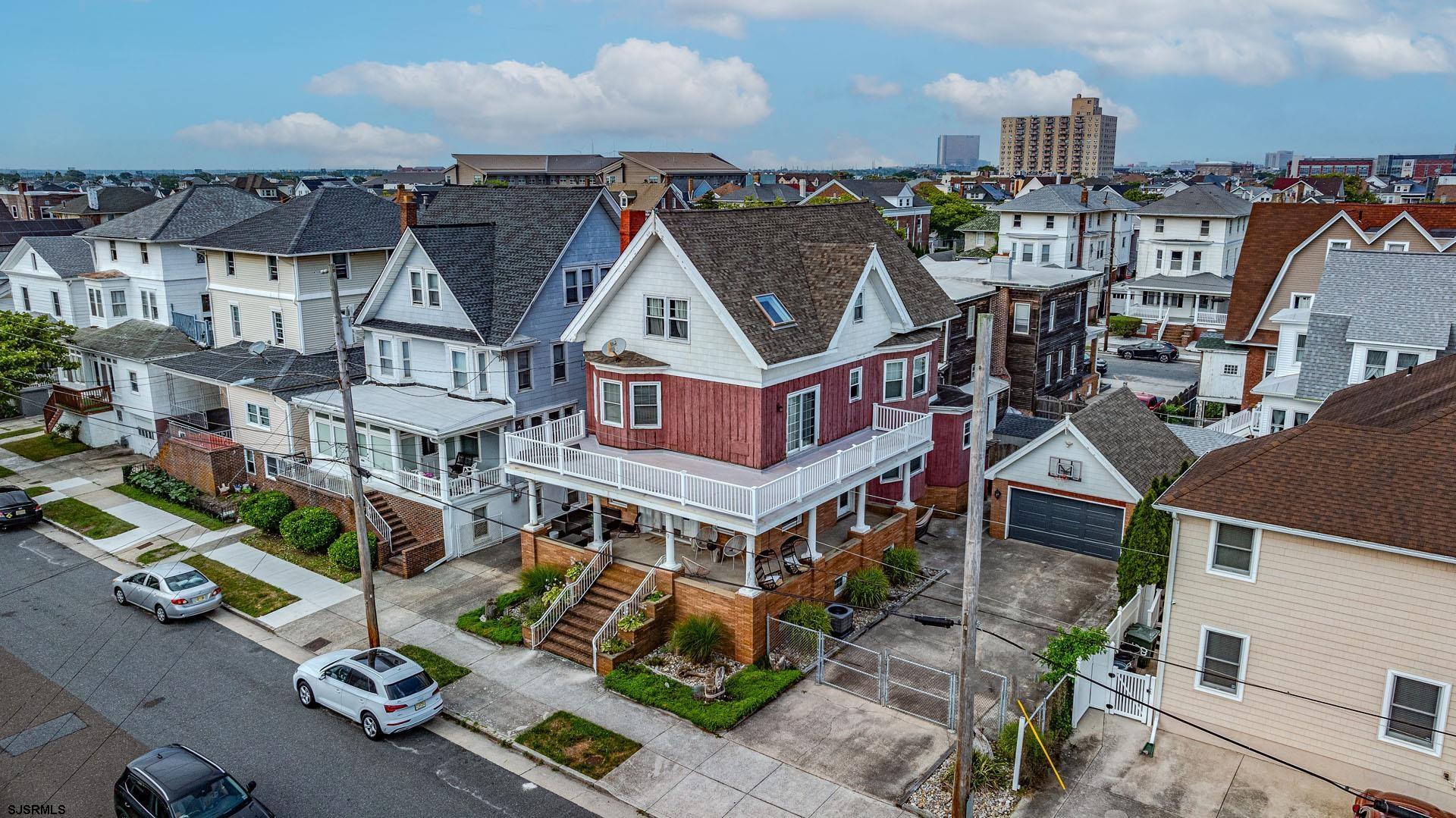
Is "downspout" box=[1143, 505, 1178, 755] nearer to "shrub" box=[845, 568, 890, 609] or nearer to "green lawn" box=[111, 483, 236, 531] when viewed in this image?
"shrub" box=[845, 568, 890, 609]

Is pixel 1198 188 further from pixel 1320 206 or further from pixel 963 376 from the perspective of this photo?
pixel 963 376

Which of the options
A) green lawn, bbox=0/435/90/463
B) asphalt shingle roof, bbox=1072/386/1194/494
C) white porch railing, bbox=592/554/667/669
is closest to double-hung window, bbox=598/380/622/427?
white porch railing, bbox=592/554/667/669

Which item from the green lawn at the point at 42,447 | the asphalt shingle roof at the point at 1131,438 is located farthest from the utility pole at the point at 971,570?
the green lawn at the point at 42,447

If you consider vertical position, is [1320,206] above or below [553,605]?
above

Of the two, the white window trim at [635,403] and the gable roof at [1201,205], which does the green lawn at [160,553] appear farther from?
the gable roof at [1201,205]

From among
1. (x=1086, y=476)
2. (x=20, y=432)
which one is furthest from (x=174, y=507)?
(x=1086, y=476)

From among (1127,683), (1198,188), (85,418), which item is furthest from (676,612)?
(1198,188)
